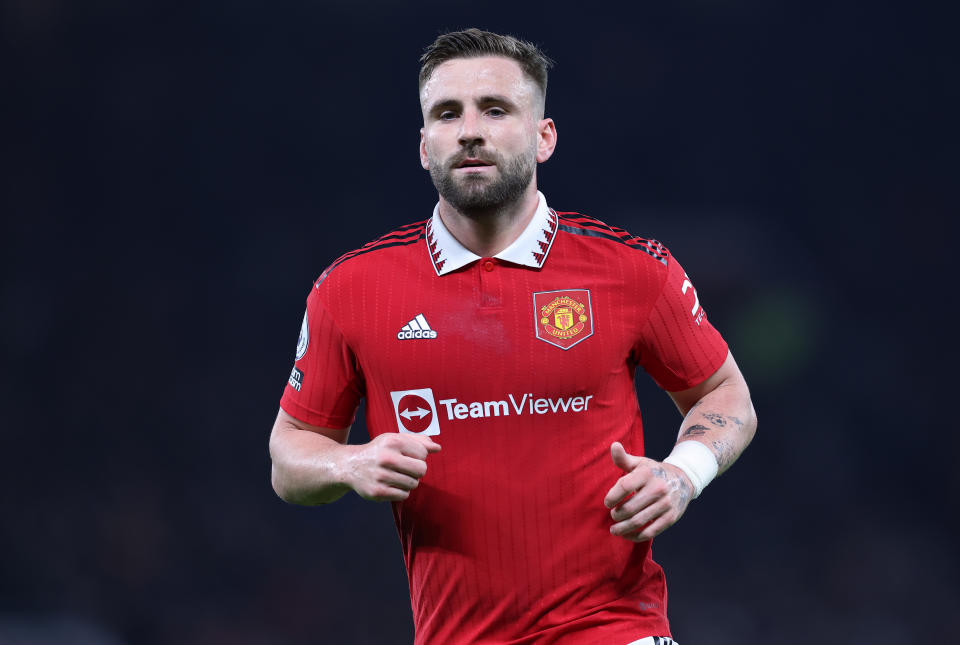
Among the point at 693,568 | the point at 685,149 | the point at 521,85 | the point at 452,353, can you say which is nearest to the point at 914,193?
the point at 685,149

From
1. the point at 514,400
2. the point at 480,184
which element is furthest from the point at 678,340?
the point at 480,184

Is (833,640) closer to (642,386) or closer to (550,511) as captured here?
(642,386)

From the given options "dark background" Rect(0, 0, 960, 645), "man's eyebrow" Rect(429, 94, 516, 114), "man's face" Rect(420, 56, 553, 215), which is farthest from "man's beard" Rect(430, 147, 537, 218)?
"dark background" Rect(0, 0, 960, 645)

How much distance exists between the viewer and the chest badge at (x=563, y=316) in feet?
7.47

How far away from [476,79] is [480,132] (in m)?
0.14

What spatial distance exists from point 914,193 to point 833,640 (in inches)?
79.6

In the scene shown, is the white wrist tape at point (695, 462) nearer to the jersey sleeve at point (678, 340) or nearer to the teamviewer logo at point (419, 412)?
the jersey sleeve at point (678, 340)

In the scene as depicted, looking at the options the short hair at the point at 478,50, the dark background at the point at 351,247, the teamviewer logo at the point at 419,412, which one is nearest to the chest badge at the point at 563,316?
the teamviewer logo at the point at 419,412

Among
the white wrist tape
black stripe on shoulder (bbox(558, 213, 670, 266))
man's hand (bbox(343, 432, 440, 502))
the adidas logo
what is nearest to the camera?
man's hand (bbox(343, 432, 440, 502))

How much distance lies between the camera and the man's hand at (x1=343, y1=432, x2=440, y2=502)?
1972 mm

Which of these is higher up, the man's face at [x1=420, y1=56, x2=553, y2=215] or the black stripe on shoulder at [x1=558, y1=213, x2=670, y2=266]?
the man's face at [x1=420, y1=56, x2=553, y2=215]

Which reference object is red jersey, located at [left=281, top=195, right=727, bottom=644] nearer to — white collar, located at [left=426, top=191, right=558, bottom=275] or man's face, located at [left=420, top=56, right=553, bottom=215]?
white collar, located at [left=426, top=191, right=558, bottom=275]

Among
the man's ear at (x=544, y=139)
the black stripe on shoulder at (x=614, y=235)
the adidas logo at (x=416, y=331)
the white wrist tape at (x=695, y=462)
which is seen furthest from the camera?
the man's ear at (x=544, y=139)

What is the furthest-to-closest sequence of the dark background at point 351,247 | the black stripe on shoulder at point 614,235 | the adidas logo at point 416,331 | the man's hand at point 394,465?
the dark background at point 351,247 < the black stripe on shoulder at point 614,235 < the adidas logo at point 416,331 < the man's hand at point 394,465
